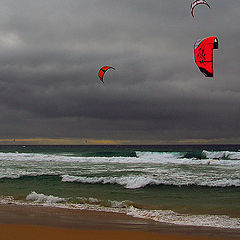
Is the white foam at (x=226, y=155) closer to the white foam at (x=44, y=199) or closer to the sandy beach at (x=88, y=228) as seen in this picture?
the white foam at (x=44, y=199)

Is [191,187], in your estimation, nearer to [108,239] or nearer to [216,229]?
[216,229]

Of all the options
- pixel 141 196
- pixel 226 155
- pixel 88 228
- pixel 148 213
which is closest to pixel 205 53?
pixel 148 213

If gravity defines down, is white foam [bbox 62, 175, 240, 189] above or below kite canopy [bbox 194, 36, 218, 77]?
below

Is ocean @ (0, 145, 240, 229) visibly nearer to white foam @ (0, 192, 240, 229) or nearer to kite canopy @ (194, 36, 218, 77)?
white foam @ (0, 192, 240, 229)

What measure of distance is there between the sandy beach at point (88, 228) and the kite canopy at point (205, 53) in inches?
195

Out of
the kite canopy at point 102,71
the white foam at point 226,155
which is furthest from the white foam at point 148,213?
the white foam at point 226,155

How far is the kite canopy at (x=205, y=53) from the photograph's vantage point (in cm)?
1066

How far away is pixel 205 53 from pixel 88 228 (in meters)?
6.74

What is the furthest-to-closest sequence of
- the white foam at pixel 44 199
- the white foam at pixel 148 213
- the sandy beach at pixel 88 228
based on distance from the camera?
the white foam at pixel 44 199 < the white foam at pixel 148 213 < the sandy beach at pixel 88 228

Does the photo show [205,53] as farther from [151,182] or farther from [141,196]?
[151,182]

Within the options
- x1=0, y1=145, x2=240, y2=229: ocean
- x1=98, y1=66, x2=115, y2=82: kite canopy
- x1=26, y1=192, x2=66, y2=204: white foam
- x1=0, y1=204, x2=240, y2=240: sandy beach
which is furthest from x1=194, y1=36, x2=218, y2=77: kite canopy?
x1=98, y1=66, x2=115, y2=82: kite canopy

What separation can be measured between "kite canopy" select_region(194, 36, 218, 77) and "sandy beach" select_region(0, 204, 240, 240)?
494 cm

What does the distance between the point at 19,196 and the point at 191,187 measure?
7.32 metres

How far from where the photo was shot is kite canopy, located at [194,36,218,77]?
1066cm
